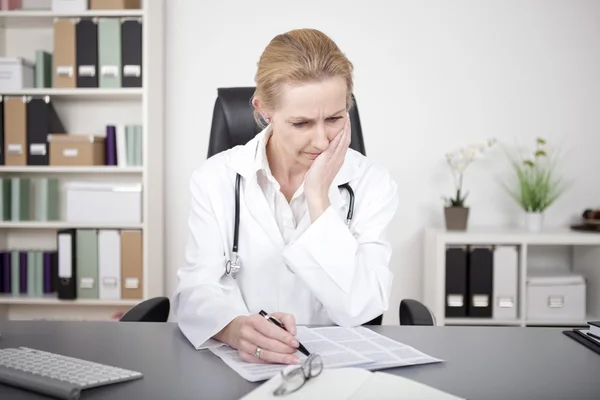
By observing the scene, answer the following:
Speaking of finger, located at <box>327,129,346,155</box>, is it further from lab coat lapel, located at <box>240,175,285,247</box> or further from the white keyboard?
the white keyboard

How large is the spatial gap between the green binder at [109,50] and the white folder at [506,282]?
2040mm

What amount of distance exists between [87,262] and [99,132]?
72 cm

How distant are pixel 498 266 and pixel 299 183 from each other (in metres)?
1.67

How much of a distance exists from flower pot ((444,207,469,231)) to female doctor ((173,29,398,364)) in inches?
59.8

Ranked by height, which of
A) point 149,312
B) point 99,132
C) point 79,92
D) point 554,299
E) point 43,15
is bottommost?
point 554,299

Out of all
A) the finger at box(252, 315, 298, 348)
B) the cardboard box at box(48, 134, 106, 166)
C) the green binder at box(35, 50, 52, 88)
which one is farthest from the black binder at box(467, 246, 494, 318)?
the green binder at box(35, 50, 52, 88)

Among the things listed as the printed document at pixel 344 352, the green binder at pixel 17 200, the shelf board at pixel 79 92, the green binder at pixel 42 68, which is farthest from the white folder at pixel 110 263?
the printed document at pixel 344 352

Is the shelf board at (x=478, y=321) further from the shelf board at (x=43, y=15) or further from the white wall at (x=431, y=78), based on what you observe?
the shelf board at (x=43, y=15)

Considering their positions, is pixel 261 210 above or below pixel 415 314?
above

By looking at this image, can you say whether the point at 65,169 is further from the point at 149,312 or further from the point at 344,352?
the point at 344,352

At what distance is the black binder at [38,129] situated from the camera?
3.29 meters

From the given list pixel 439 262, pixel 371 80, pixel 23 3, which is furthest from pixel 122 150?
pixel 439 262

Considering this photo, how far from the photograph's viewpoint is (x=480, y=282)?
3084 mm

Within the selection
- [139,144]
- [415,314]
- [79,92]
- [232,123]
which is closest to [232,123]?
[232,123]
